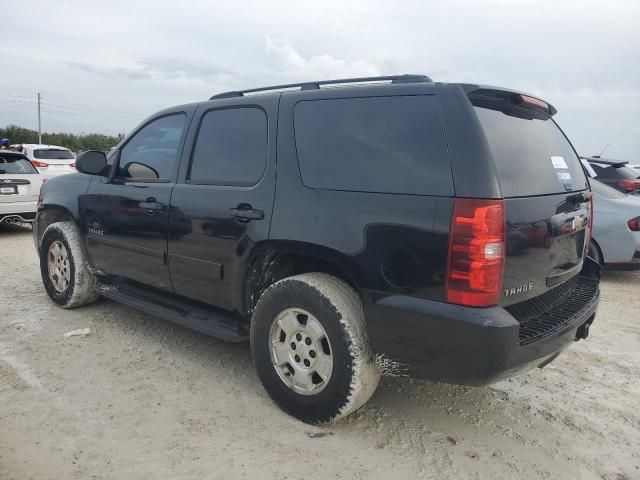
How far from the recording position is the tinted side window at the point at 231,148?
3.15 metres

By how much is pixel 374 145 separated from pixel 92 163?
2527 mm

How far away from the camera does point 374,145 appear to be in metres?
2.63

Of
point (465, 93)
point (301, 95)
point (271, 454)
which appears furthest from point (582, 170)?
point (271, 454)

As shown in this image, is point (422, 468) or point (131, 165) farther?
point (131, 165)

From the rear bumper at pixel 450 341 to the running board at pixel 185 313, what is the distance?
3.40 ft

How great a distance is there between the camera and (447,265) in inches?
91.5

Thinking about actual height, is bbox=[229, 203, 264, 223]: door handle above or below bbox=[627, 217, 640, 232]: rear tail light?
above

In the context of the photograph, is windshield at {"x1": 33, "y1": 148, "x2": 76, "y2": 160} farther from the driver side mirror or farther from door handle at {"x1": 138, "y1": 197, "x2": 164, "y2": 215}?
door handle at {"x1": 138, "y1": 197, "x2": 164, "y2": 215}

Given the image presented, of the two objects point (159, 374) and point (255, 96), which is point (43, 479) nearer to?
point (159, 374)

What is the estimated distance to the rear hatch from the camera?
7.83ft

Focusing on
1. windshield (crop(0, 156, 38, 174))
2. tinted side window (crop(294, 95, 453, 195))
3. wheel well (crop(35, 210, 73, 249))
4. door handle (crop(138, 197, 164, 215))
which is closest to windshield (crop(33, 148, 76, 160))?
windshield (crop(0, 156, 38, 174))

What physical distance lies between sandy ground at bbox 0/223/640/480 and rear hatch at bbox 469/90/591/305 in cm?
84

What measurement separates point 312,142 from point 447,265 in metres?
1.07

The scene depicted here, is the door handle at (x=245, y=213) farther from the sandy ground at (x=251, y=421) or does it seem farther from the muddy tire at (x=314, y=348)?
the sandy ground at (x=251, y=421)
